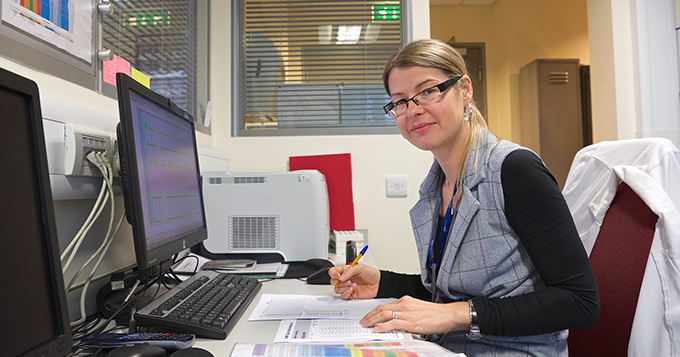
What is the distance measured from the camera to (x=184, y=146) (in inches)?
47.6

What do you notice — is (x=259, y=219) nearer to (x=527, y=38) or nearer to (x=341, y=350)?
(x=341, y=350)

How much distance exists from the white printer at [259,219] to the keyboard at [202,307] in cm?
45

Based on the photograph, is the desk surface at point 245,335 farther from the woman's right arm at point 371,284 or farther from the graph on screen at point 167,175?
the graph on screen at point 167,175

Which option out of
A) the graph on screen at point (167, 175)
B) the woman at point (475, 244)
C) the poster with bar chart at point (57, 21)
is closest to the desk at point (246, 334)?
the woman at point (475, 244)

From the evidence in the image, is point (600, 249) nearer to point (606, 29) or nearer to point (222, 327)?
point (222, 327)

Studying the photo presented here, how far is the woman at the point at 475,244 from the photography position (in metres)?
0.83

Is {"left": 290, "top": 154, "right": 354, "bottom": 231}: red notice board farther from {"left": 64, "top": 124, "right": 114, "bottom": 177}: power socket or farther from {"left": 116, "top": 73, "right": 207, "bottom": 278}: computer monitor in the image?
{"left": 64, "top": 124, "right": 114, "bottom": 177}: power socket

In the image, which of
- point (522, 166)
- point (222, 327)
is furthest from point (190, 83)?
point (522, 166)

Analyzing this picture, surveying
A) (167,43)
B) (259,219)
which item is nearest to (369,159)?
(259,219)

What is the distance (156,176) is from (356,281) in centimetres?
58

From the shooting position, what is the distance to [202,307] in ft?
2.84

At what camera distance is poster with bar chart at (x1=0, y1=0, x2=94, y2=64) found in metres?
0.88

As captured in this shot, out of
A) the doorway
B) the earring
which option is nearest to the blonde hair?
the earring

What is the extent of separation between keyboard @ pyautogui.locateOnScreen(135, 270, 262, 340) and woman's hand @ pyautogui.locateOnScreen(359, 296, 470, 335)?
0.29 meters
